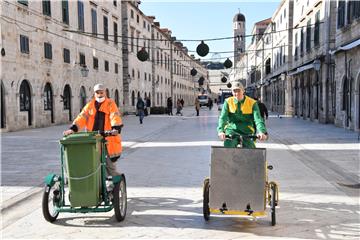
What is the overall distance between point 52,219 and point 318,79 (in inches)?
810

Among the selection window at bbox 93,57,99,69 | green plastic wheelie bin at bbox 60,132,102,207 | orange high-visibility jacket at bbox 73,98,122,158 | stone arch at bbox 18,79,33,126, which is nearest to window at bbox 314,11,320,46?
window at bbox 93,57,99,69

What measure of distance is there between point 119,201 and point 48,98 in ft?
60.3

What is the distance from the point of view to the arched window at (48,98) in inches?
830

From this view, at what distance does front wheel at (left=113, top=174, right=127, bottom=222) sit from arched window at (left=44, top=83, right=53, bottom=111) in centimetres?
1763

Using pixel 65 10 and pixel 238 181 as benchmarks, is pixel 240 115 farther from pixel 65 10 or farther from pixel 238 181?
pixel 65 10

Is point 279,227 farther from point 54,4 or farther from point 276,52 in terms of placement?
point 276,52

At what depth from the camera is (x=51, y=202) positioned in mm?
4719

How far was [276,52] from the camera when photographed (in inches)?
1517

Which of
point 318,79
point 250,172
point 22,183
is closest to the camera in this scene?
point 250,172

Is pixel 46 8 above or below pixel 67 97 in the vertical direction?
above

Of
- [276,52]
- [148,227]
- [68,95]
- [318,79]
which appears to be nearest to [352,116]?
[318,79]

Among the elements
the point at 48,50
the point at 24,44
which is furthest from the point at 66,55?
the point at 24,44

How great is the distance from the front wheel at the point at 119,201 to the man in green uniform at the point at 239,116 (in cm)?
148

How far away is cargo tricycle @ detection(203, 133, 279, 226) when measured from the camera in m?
4.34
